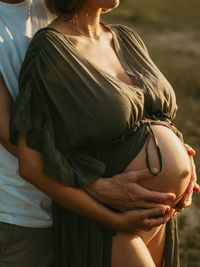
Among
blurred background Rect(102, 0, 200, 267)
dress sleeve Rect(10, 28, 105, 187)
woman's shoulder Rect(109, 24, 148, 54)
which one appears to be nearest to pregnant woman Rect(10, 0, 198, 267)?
dress sleeve Rect(10, 28, 105, 187)

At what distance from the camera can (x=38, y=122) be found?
7.08 ft

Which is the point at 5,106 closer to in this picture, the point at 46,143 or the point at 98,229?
the point at 46,143

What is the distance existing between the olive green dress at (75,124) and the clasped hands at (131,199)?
6 cm

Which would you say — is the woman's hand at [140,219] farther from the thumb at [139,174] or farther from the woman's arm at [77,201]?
the thumb at [139,174]

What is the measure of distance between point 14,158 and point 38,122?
317mm

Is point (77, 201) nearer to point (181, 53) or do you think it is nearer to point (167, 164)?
point (167, 164)

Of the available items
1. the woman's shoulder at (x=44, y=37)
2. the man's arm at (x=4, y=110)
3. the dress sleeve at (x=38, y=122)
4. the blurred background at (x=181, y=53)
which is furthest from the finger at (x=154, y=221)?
the blurred background at (x=181, y=53)

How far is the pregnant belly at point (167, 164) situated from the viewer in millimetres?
2346

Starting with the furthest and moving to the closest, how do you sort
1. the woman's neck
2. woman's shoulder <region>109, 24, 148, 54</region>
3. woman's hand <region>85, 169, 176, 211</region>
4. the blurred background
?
the blurred background → woman's shoulder <region>109, 24, 148, 54</region> → the woman's neck → woman's hand <region>85, 169, 176, 211</region>

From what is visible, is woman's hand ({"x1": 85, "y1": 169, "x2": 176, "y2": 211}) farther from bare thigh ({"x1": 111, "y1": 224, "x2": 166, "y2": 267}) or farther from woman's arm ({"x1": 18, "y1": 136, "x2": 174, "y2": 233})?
bare thigh ({"x1": 111, "y1": 224, "x2": 166, "y2": 267})

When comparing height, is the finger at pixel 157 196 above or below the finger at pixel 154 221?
above

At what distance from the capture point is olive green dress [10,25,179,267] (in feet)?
7.09

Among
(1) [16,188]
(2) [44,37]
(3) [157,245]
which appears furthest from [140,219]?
(2) [44,37]

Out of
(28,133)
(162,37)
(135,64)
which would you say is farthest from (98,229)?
(162,37)
